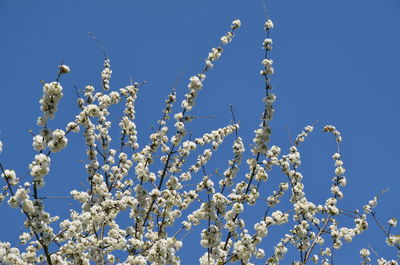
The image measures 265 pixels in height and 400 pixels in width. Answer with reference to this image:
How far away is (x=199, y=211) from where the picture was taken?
742 centimetres

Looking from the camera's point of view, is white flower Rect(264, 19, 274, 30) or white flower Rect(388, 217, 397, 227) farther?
white flower Rect(388, 217, 397, 227)

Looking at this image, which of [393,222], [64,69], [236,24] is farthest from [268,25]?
[393,222]

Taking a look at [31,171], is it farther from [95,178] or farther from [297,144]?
[297,144]

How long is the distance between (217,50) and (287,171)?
108 inches

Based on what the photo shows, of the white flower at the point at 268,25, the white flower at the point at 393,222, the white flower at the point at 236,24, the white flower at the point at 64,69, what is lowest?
the white flower at the point at 393,222

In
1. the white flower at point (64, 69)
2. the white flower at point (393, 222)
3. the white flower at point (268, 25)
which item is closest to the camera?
the white flower at point (64, 69)

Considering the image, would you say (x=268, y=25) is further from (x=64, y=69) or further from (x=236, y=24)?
(x=64, y=69)

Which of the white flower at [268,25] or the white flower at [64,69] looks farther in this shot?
the white flower at [268,25]

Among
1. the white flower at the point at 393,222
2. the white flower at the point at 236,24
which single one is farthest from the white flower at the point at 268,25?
the white flower at the point at 393,222

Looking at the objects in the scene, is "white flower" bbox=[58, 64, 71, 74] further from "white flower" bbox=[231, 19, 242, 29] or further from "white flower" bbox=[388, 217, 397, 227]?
"white flower" bbox=[388, 217, 397, 227]

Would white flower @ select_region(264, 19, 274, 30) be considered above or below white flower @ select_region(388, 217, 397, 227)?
above

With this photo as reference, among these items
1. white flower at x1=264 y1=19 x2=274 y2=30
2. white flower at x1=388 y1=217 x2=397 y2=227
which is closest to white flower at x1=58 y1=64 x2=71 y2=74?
white flower at x1=264 y1=19 x2=274 y2=30

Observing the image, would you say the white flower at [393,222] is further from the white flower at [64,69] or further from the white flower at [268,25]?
the white flower at [64,69]

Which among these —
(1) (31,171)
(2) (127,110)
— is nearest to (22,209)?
(1) (31,171)
